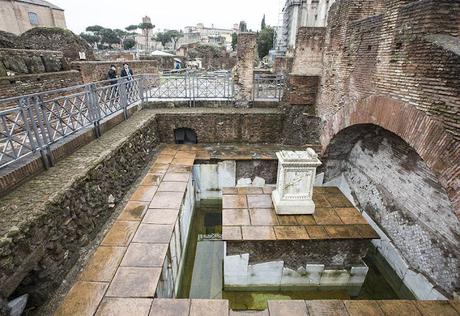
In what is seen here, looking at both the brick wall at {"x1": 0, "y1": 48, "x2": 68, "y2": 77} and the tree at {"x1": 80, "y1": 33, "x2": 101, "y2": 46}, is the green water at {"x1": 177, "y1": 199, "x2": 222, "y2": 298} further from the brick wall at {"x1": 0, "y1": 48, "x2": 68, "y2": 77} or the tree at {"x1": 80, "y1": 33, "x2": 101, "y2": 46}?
the tree at {"x1": 80, "y1": 33, "x2": 101, "y2": 46}

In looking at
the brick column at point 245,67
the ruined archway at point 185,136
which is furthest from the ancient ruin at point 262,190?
the ruined archway at point 185,136

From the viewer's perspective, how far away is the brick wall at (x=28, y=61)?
707 cm

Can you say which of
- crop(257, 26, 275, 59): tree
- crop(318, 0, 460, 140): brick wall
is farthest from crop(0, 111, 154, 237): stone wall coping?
crop(257, 26, 275, 59): tree

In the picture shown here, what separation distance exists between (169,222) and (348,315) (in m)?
2.92

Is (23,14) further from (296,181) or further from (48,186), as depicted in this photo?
(296,181)

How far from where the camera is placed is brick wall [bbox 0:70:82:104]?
20.9 ft

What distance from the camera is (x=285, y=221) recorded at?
15.6 feet

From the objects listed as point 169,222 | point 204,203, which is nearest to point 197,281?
point 169,222

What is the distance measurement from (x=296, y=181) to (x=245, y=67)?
522 centimetres

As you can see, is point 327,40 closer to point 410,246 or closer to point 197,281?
point 410,246

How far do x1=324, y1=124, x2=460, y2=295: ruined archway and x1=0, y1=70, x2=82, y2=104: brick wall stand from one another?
825cm

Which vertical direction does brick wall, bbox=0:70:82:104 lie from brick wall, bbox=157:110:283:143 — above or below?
above

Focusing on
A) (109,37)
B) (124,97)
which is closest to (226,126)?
(124,97)

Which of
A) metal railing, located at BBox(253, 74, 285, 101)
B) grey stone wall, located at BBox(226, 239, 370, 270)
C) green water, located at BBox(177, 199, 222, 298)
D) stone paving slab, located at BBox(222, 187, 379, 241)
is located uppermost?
metal railing, located at BBox(253, 74, 285, 101)
